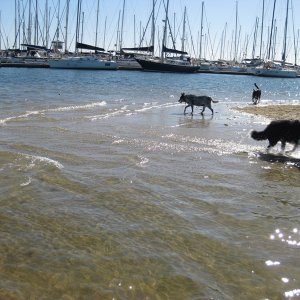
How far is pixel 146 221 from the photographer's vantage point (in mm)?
5332

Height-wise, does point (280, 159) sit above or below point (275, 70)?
below

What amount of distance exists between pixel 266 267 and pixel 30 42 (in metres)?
88.6

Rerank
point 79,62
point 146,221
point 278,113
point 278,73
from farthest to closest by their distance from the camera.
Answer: point 278,73 → point 79,62 → point 278,113 → point 146,221

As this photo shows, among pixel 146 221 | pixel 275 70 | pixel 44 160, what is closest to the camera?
pixel 146 221

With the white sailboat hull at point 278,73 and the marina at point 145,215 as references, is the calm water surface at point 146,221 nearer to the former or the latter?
the marina at point 145,215

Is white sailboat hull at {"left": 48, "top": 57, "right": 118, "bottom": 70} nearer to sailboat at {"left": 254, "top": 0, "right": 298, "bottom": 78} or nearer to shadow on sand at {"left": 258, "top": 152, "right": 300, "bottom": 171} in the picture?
sailboat at {"left": 254, "top": 0, "right": 298, "bottom": 78}

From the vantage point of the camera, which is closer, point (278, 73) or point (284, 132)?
point (284, 132)

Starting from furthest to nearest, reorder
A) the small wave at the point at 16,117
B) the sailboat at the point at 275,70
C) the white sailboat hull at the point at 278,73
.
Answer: the sailboat at the point at 275,70, the white sailboat hull at the point at 278,73, the small wave at the point at 16,117

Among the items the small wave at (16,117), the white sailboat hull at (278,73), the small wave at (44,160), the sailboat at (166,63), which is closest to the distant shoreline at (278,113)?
the small wave at (16,117)

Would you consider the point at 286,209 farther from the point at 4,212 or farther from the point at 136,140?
the point at 136,140

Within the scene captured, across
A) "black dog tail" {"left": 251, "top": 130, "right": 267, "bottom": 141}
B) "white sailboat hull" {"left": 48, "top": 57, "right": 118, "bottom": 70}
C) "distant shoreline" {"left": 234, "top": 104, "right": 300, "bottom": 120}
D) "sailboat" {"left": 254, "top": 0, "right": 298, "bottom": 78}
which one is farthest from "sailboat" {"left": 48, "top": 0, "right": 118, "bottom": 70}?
"black dog tail" {"left": 251, "top": 130, "right": 267, "bottom": 141}

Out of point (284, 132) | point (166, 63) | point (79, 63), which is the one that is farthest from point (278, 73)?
point (284, 132)

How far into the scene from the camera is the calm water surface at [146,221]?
12.7 feet

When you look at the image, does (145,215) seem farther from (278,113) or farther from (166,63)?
(166,63)
